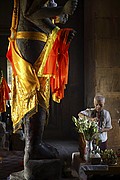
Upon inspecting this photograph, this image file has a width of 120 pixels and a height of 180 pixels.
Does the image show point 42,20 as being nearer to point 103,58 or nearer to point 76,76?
point 103,58

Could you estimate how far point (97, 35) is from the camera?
7.20m

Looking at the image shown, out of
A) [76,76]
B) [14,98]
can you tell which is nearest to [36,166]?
[14,98]

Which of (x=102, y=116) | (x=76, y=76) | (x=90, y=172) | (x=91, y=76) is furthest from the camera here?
(x=76, y=76)

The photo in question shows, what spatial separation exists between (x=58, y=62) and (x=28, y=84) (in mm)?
324

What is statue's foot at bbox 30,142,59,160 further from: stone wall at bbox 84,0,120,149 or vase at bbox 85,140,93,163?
stone wall at bbox 84,0,120,149

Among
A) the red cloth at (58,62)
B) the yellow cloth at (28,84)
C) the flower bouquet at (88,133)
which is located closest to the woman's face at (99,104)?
the flower bouquet at (88,133)

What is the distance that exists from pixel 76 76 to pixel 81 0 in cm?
186

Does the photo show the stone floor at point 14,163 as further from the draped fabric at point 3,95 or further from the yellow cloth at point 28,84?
the draped fabric at point 3,95

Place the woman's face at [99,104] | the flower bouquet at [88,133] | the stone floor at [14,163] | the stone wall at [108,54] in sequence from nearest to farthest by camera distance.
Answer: the stone floor at [14,163] < the flower bouquet at [88,133] < the woman's face at [99,104] < the stone wall at [108,54]

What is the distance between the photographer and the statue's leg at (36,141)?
302 cm

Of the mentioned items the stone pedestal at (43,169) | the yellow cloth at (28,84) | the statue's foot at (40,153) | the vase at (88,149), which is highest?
the yellow cloth at (28,84)

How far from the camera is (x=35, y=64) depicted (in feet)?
9.82

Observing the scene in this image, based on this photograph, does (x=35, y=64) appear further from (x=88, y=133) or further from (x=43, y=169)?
(x=88, y=133)

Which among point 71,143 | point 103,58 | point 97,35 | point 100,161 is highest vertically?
point 97,35
